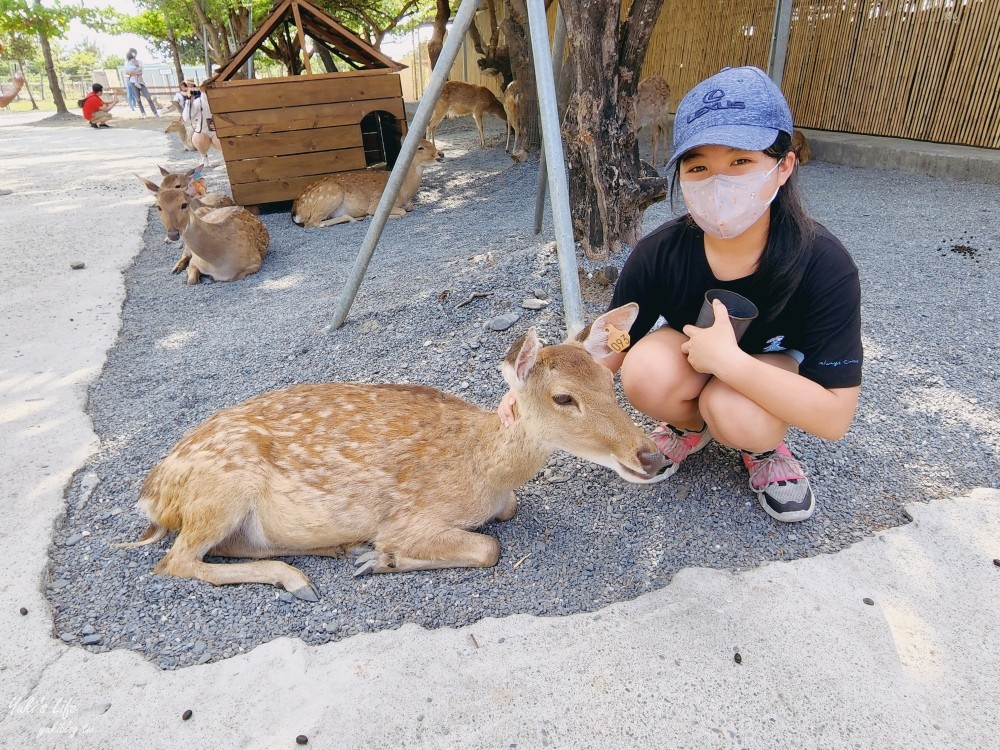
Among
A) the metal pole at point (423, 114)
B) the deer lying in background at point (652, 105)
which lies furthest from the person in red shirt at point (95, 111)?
the metal pole at point (423, 114)

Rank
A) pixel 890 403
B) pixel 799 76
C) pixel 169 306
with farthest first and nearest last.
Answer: pixel 799 76 → pixel 169 306 → pixel 890 403

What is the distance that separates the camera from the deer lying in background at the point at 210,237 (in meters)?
6.01

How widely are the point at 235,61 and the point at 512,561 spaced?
7855 millimetres

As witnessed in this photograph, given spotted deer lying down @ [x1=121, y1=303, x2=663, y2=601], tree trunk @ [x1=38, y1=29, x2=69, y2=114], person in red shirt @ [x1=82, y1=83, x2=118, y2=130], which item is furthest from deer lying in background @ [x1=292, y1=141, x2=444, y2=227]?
tree trunk @ [x1=38, y1=29, x2=69, y2=114]

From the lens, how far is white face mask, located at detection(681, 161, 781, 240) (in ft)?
7.11

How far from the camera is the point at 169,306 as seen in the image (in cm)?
561

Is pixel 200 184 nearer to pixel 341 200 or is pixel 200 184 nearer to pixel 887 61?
pixel 341 200

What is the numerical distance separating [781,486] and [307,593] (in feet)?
6.24

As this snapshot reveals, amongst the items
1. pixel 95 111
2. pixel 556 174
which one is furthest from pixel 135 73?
pixel 556 174

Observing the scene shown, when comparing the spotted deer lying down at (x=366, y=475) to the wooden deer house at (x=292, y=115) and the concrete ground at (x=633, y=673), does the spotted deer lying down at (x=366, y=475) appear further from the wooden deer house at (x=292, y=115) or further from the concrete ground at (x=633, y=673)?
the wooden deer house at (x=292, y=115)

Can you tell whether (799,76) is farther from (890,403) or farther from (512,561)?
(512,561)

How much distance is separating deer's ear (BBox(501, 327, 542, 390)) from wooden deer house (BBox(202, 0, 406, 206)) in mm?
6936

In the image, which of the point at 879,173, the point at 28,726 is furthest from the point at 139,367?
the point at 879,173

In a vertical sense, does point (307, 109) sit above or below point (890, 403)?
above
